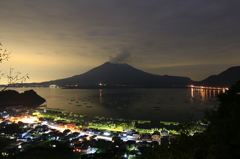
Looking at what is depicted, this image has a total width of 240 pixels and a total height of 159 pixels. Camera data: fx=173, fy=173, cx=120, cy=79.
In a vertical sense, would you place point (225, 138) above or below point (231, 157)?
above

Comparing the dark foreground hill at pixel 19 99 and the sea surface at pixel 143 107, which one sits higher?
the dark foreground hill at pixel 19 99

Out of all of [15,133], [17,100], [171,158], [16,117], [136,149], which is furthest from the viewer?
[17,100]

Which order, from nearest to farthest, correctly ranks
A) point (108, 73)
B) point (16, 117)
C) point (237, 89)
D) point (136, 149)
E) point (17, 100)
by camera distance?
point (237, 89), point (136, 149), point (16, 117), point (17, 100), point (108, 73)

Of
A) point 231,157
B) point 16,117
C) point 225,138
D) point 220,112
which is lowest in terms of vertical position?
point 16,117

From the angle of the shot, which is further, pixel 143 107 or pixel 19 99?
pixel 19 99

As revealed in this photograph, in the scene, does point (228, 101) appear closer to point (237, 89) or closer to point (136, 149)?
point (237, 89)

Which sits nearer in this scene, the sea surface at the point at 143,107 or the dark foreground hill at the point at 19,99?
the sea surface at the point at 143,107

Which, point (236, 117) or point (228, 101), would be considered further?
point (228, 101)

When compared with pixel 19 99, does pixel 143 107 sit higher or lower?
lower

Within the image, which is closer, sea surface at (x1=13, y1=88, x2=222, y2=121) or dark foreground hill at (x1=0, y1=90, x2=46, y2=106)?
sea surface at (x1=13, y1=88, x2=222, y2=121)

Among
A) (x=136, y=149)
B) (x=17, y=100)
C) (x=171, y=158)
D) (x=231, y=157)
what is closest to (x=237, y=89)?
(x=231, y=157)

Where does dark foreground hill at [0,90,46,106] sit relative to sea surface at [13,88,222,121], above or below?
above
